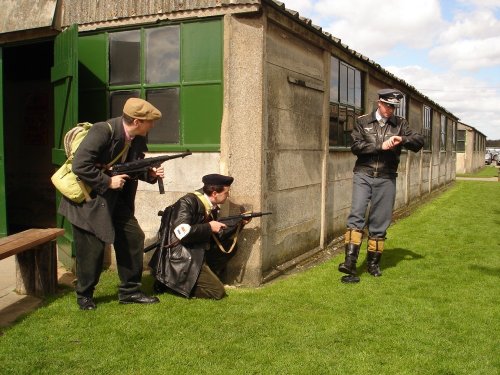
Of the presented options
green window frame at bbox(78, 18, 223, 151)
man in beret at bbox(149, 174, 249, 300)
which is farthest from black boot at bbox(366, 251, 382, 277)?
green window frame at bbox(78, 18, 223, 151)

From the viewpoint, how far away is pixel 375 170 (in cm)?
597

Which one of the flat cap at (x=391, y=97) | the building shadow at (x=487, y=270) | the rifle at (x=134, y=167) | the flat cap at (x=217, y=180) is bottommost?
the building shadow at (x=487, y=270)

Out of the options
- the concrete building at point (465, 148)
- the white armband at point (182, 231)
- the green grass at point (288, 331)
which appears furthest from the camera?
the concrete building at point (465, 148)

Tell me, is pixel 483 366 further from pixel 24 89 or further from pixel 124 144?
pixel 24 89

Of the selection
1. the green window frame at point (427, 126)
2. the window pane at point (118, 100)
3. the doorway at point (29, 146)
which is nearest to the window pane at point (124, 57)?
the window pane at point (118, 100)

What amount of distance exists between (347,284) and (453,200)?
11.9 m

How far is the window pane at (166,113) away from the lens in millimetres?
6059

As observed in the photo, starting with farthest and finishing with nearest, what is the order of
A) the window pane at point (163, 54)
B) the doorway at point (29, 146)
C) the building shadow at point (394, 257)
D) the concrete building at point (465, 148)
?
the concrete building at point (465, 148) → the doorway at point (29, 146) → the building shadow at point (394, 257) → the window pane at point (163, 54)

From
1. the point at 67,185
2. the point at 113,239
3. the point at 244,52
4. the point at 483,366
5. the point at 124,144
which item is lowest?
the point at 483,366

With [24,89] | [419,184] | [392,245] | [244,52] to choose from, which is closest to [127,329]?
[244,52]

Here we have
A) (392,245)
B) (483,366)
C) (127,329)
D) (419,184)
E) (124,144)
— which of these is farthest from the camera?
(419,184)

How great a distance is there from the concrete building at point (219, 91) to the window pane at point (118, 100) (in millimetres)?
13

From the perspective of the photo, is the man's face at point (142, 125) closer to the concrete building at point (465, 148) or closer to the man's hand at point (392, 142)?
the man's hand at point (392, 142)

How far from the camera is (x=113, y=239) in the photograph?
4582 millimetres
